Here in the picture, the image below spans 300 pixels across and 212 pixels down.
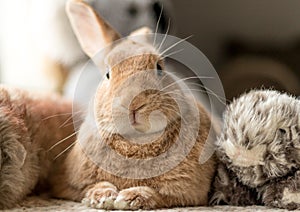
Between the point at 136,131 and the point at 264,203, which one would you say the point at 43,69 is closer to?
the point at 136,131

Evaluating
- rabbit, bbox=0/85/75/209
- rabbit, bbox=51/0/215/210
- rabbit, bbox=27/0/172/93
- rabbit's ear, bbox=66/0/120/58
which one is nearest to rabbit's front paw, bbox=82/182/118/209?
rabbit, bbox=51/0/215/210

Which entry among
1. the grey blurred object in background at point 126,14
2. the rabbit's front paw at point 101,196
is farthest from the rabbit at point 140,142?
the grey blurred object in background at point 126,14

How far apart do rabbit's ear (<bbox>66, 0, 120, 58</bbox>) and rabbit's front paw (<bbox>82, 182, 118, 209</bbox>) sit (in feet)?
0.98

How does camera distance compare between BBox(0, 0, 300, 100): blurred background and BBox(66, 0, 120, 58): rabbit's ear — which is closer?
BBox(66, 0, 120, 58): rabbit's ear

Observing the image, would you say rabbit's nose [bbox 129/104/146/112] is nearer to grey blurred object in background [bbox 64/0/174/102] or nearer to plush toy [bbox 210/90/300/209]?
plush toy [bbox 210/90/300/209]

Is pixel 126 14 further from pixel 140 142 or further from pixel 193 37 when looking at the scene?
pixel 193 37

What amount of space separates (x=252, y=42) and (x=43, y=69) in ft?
3.72

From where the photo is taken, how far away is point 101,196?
3.06 feet

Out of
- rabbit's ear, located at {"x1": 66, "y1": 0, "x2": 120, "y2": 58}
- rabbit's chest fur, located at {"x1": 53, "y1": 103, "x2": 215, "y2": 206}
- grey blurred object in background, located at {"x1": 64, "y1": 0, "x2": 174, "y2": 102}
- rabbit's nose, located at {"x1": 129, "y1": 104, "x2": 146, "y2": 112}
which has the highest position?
grey blurred object in background, located at {"x1": 64, "y1": 0, "x2": 174, "y2": 102}

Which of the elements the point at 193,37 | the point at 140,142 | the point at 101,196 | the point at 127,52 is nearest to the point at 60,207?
the point at 101,196

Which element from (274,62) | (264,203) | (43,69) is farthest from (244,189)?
(274,62)

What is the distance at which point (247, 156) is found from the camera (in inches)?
36.9

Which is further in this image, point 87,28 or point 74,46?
point 74,46

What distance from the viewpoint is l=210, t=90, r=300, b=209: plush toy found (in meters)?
0.92
